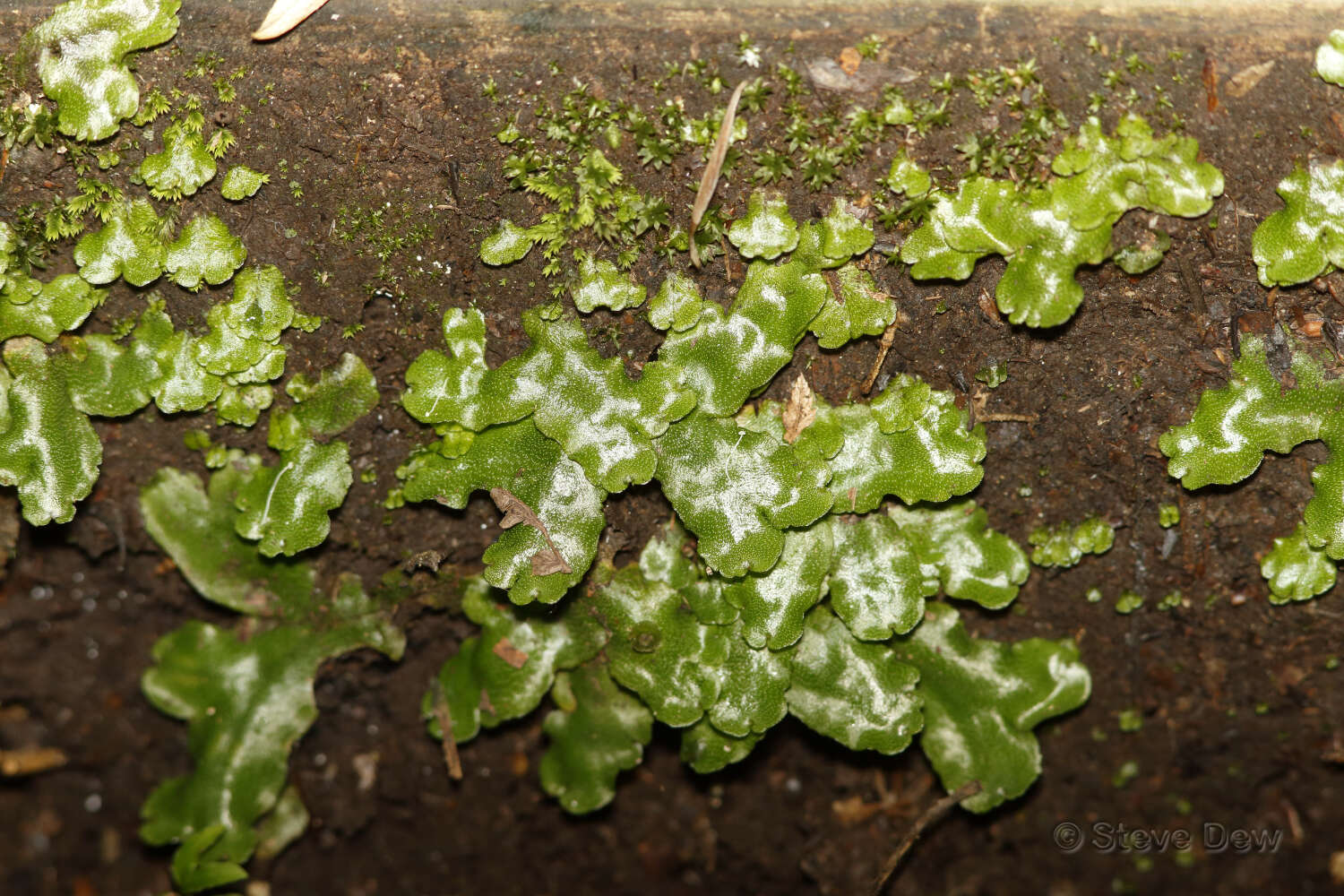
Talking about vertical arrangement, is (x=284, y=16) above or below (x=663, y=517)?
above

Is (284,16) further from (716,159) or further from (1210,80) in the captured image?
(1210,80)

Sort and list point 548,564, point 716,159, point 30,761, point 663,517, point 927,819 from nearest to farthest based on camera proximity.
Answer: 1. point 716,159
2. point 548,564
3. point 663,517
4. point 927,819
5. point 30,761

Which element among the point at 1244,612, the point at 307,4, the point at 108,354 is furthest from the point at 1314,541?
the point at 108,354

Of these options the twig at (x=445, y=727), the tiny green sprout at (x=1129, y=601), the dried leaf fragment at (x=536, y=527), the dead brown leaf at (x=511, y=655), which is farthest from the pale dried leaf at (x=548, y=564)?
the tiny green sprout at (x=1129, y=601)

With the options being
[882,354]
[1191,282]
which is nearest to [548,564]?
[882,354]

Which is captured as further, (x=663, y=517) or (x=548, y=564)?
(x=663, y=517)

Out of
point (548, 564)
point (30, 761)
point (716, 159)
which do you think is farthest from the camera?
point (30, 761)

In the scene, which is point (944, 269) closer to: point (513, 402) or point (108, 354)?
point (513, 402)

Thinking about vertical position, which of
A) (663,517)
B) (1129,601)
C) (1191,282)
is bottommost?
(1129,601)
